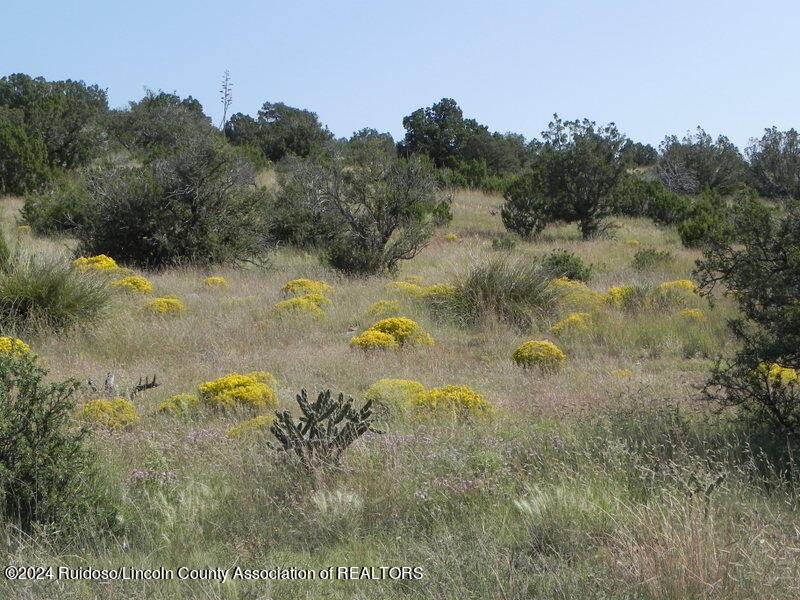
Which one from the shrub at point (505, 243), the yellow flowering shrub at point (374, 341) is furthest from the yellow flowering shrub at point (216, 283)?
the shrub at point (505, 243)

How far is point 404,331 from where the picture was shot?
9.26 metres

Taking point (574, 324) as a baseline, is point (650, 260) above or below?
above

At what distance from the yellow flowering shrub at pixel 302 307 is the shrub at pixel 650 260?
7.26 m

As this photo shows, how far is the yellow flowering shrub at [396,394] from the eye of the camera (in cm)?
A: 631

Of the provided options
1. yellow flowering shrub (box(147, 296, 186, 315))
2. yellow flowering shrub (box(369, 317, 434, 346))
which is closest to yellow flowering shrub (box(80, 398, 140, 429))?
yellow flowering shrub (box(369, 317, 434, 346))

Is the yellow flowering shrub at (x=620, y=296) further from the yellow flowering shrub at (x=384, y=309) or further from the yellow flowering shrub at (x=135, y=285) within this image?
the yellow flowering shrub at (x=135, y=285)

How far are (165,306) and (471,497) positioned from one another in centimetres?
717

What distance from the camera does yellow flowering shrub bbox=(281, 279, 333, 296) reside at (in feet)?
39.8

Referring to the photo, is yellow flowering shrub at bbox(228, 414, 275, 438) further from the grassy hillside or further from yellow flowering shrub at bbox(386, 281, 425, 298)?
yellow flowering shrub at bbox(386, 281, 425, 298)

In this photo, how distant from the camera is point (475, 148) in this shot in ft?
129

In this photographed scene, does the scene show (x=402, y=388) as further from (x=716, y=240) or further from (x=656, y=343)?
(x=656, y=343)

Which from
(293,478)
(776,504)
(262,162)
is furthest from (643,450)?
(262,162)

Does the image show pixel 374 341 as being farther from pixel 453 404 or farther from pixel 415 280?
pixel 415 280

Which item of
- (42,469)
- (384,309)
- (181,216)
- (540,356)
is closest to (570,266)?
(384,309)
